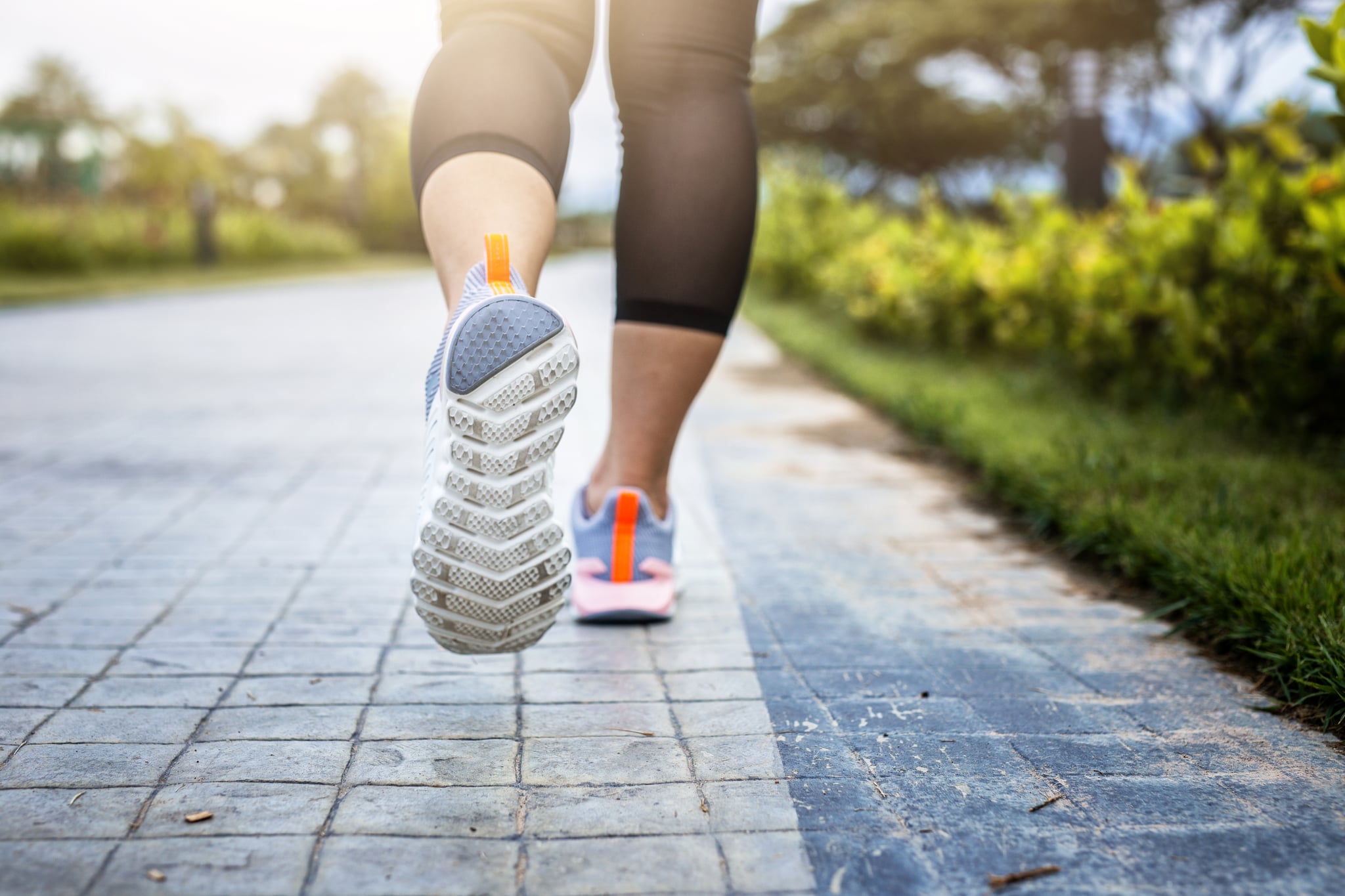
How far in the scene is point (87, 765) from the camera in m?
1.31

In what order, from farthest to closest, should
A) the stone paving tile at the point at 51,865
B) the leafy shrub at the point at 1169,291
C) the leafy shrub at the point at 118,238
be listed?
the leafy shrub at the point at 118,238 → the leafy shrub at the point at 1169,291 → the stone paving tile at the point at 51,865

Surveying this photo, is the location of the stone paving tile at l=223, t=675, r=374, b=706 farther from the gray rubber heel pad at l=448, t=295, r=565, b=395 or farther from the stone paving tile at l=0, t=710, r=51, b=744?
the gray rubber heel pad at l=448, t=295, r=565, b=395

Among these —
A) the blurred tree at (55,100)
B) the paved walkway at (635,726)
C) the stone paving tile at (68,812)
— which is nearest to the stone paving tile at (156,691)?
the paved walkway at (635,726)

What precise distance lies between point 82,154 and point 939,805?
4598 cm

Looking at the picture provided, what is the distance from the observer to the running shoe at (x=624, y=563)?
6.07 feet

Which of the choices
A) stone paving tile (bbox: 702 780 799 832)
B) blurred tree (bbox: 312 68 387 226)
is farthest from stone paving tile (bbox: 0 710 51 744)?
blurred tree (bbox: 312 68 387 226)

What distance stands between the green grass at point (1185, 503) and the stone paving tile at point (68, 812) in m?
1.43

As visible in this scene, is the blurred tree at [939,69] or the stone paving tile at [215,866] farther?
the blurred tree at [939,69]

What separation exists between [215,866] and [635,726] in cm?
54

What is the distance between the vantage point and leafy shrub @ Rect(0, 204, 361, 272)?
51.9ft

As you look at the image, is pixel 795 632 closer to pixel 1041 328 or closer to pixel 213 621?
pixel 213 621

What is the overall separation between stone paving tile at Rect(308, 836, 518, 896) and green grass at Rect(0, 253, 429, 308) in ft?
36.6

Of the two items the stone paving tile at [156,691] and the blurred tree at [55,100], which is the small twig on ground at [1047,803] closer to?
the stone paving tile at [156,691]

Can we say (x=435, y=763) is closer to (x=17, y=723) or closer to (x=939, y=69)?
(x=17, y=723)
